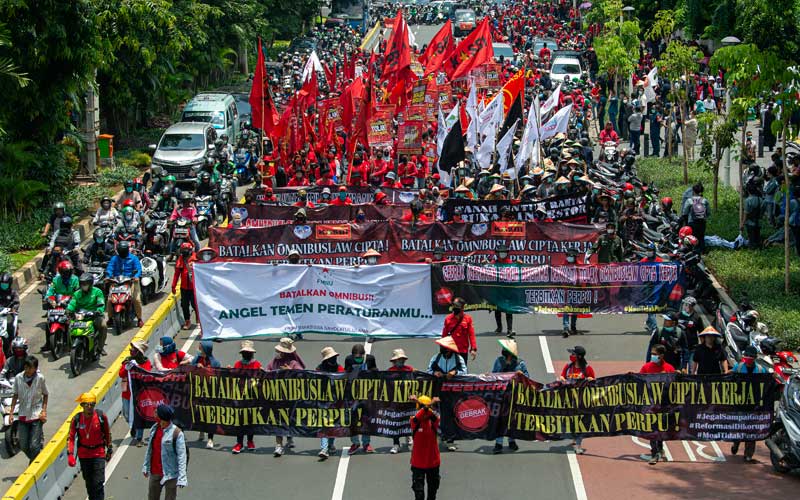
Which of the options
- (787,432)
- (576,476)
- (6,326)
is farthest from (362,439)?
(6,326)

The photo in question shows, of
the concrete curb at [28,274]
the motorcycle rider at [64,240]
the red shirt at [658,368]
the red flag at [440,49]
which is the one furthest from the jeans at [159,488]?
the red flag at [440,49]

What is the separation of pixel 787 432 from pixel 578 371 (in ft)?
8.10

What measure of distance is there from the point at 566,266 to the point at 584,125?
18403mm

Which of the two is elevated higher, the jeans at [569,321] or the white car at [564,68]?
the white car at [564,68]

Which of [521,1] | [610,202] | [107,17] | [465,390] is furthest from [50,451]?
[521,1]

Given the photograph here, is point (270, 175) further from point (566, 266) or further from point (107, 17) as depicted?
point (566, 266)

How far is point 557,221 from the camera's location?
73.7 ft

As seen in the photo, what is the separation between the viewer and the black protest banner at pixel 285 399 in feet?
47.9

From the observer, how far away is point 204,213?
1060 inches

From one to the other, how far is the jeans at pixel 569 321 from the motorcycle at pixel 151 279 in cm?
727

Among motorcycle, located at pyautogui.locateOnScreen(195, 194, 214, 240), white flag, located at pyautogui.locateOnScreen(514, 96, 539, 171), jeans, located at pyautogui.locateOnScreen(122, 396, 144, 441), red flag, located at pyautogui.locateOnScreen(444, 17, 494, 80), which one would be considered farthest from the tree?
jeans, located at pyautogui.locateOnScreen(122, 396, 144, 441)

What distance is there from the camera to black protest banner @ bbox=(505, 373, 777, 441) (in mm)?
14438

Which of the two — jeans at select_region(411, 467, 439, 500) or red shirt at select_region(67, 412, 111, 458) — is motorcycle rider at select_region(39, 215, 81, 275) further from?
jeans at select_region(411, 467, 439, 500)

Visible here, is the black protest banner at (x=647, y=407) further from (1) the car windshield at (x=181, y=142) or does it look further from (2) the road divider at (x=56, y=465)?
(1) the car windshield at (x=181, y=142)
